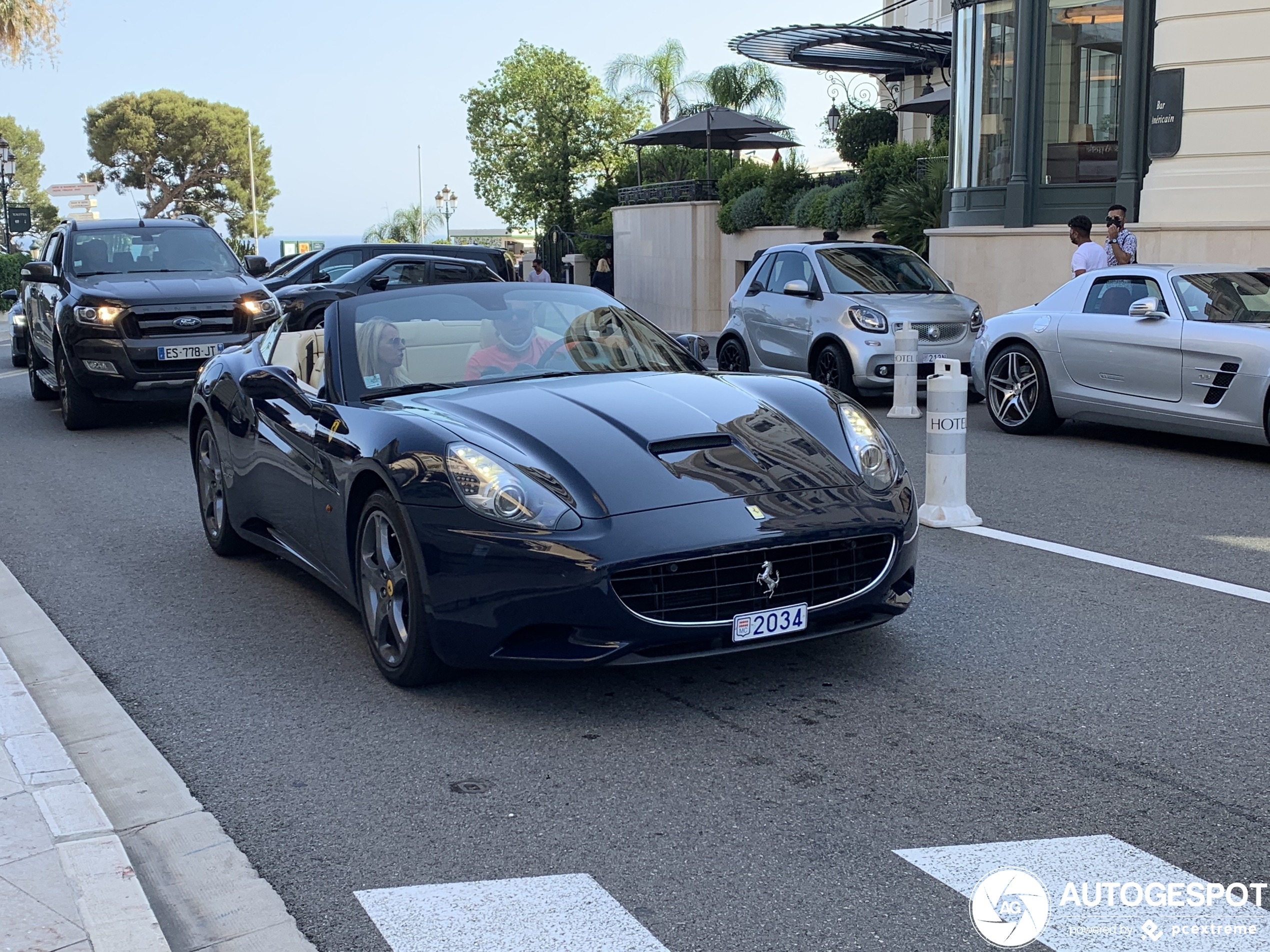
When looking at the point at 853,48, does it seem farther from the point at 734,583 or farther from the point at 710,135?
the point at 734,583

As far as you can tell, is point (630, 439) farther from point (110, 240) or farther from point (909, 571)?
point (110, 240)

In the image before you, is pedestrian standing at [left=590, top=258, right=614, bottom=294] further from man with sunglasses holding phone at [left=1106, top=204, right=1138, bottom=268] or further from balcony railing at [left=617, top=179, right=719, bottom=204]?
man with sunglasses holding phone at [left=1106, top=204, right=1138, bottom=268]

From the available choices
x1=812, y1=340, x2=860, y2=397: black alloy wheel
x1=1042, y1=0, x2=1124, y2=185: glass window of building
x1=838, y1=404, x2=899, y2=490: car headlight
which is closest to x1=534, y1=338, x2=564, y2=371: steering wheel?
x1=838, y1=404, x2=899, y2=490: car headlight

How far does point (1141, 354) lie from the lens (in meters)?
10.8

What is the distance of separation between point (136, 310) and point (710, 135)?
69.4ft

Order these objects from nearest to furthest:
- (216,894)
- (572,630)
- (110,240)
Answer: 1. (216,894)
2. (572,630)
3. (110,240)

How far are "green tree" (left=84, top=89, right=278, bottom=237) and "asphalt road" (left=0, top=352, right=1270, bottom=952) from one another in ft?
257

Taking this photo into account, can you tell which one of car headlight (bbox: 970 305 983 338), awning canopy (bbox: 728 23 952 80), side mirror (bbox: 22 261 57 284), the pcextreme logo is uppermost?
awning canopy (bbox: 728 23 952 80)

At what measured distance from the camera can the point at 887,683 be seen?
5035 mm

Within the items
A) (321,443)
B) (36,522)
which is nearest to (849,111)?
(36,522)

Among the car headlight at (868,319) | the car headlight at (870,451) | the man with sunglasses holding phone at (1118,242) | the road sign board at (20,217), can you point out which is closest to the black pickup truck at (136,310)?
→ the car headlight at (868,319)

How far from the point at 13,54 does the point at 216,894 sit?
3132 centimetres

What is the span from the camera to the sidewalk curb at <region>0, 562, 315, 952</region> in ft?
11.1

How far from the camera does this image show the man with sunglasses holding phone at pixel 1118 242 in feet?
47.8
